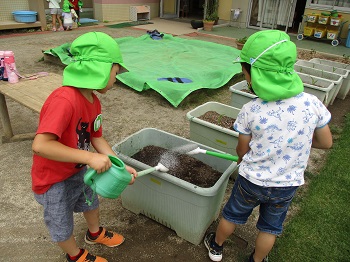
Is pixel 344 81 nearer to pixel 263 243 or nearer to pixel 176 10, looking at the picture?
pixel 263 243

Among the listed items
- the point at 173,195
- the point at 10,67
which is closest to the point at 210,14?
the point at 10,67

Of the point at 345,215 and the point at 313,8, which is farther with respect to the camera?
the point at 313,8

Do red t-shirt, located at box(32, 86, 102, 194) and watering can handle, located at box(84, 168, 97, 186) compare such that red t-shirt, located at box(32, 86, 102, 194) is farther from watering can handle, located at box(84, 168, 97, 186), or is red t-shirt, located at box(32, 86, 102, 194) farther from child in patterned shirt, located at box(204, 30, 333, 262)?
child in patterned shirt, located at box(204, 30, 333, 262)

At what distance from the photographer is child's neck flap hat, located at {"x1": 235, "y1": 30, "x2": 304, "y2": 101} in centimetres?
133

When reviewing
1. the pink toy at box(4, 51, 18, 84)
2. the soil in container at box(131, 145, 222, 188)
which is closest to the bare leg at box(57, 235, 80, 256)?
the soil in container at box(131, 145, 222, 188)

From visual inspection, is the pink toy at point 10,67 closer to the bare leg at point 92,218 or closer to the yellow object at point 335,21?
the bare leg at point 92,218

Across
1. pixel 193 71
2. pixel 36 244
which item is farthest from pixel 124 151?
pixel 193 71

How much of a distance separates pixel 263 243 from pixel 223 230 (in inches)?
9.3

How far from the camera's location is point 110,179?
1.34 m

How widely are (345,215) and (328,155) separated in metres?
0.96

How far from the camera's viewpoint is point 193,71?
4.92 m

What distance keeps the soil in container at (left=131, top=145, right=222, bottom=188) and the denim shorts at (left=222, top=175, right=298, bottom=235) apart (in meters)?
0.32

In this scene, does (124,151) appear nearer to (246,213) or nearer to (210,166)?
(210,166)

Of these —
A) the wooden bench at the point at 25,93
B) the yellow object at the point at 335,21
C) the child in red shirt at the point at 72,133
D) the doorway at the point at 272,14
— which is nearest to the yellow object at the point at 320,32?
the yellow object at the point at 335,21
